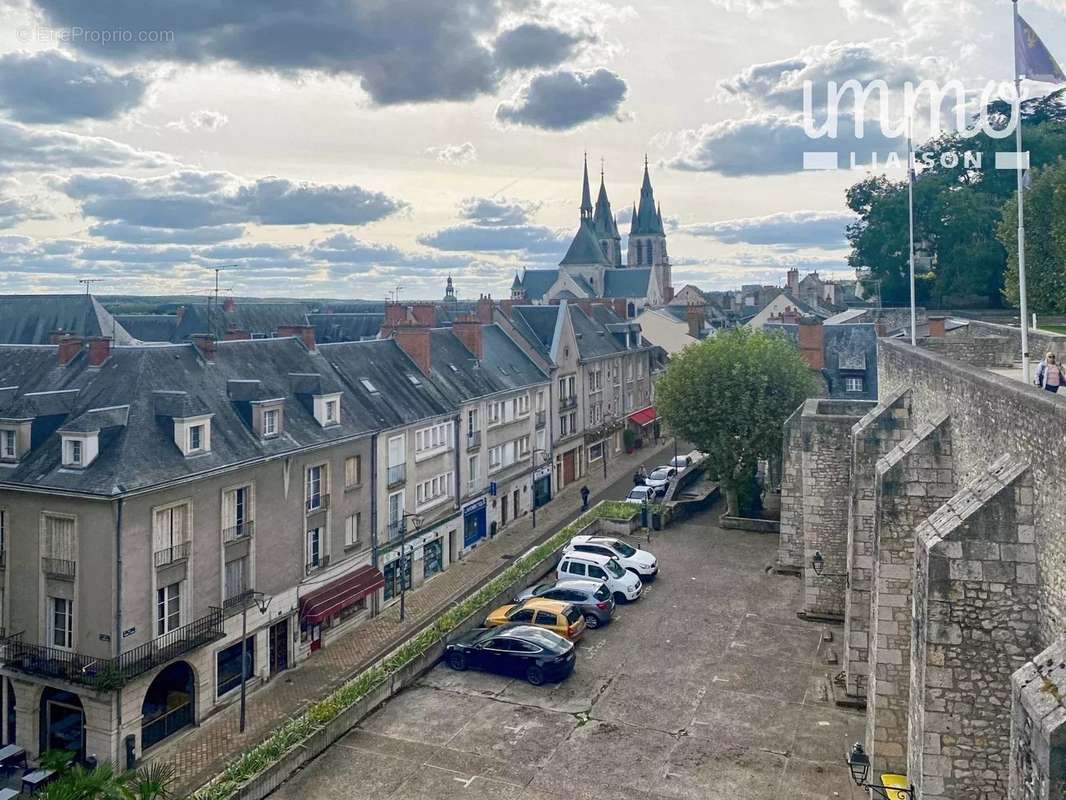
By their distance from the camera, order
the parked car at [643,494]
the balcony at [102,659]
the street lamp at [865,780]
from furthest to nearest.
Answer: the parked car at [643,494] < the balcony at [102,659] < the street lamp at [865,780]

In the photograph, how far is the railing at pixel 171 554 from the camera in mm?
19109

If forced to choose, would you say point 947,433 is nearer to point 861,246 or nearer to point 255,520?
point 255,520

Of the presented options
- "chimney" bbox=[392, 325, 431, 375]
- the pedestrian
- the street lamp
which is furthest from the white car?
the pedestrian

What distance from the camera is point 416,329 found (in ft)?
114

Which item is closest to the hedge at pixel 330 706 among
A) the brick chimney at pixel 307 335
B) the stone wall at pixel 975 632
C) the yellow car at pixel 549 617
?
the yellow car at pixel 549 617

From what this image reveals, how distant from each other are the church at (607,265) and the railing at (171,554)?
74773 millimetres

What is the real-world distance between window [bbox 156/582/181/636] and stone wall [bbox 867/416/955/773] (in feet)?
50.0

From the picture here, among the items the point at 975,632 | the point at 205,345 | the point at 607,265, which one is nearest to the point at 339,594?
the point at 205,345

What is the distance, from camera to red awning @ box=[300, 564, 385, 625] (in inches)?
923

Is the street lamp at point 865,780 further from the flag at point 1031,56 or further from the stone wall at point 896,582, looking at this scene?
the flag at point 1031,56

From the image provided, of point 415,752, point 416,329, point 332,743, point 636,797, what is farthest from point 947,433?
point 416,329

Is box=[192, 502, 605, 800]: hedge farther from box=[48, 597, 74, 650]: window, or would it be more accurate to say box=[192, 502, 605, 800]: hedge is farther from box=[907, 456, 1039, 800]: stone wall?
box=[907, 456, 1039, 800]: stone wall

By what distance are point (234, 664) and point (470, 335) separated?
21307mm

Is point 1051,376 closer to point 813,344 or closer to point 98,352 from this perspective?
point 98,352
